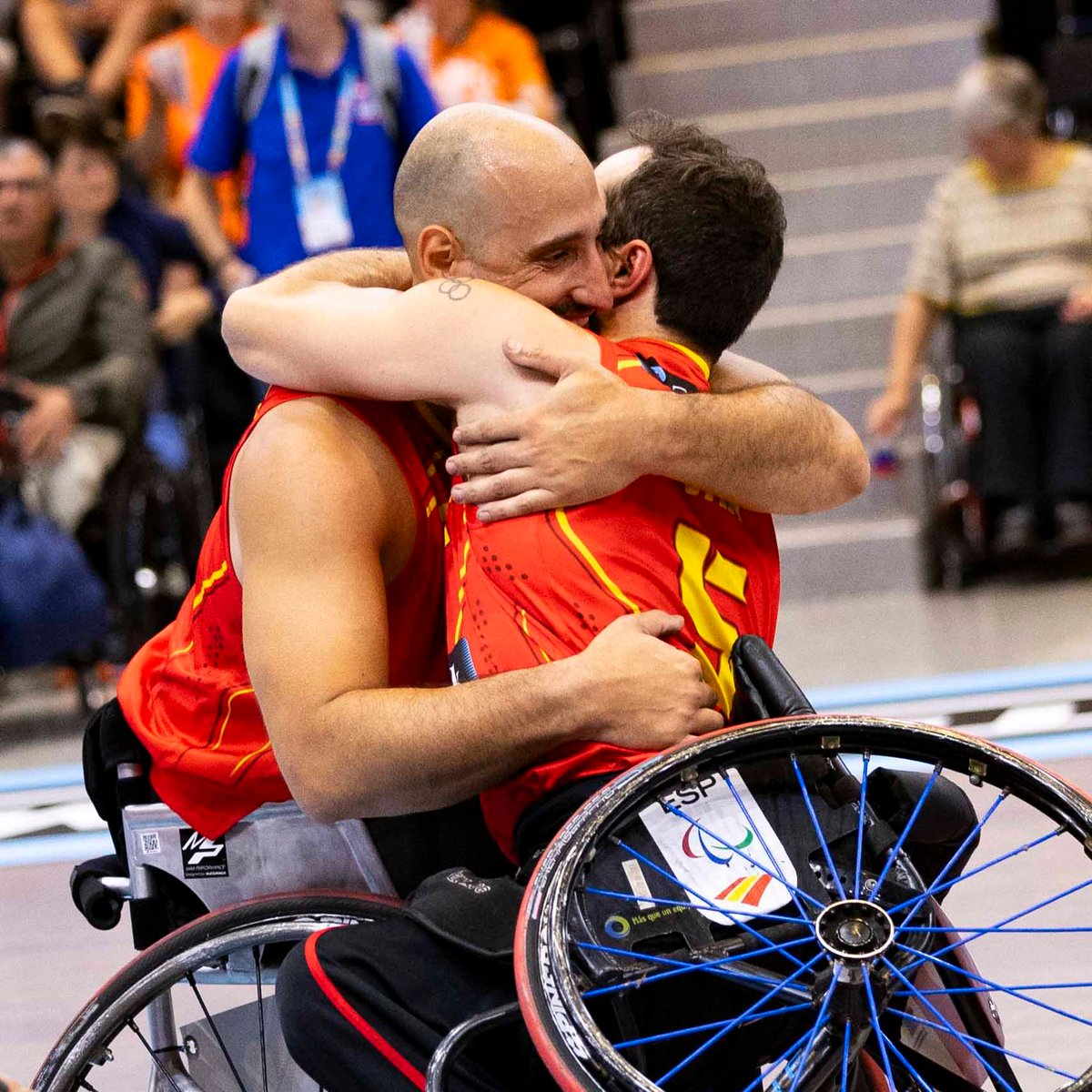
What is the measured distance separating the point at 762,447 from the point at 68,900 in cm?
194

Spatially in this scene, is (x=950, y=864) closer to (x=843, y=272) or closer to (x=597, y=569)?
(x=597, y=569)

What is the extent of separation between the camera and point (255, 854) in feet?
6.51

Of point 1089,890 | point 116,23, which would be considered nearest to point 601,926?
point 1089,890

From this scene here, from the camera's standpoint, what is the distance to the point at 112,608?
4.98m

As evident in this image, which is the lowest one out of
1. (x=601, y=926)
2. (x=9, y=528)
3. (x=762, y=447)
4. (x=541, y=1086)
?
(x=9, y=528)

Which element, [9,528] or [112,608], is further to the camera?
[112,608]

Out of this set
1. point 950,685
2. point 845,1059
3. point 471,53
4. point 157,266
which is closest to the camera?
point 845,1059

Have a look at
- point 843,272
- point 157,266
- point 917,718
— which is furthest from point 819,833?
point 843,272

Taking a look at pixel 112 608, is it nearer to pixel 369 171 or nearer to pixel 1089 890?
pixel 369 171

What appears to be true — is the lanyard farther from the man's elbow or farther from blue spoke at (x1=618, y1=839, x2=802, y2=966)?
blue spoke at (x1=618, y1=839, x2=802, y2=966)

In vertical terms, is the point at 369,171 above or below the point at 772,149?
above

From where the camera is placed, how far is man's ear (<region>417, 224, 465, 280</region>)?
75.1 inches

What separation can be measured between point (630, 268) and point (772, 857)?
25.2 inches

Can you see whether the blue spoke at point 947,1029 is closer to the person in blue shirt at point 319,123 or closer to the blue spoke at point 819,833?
the blue spoke at point 819,833
